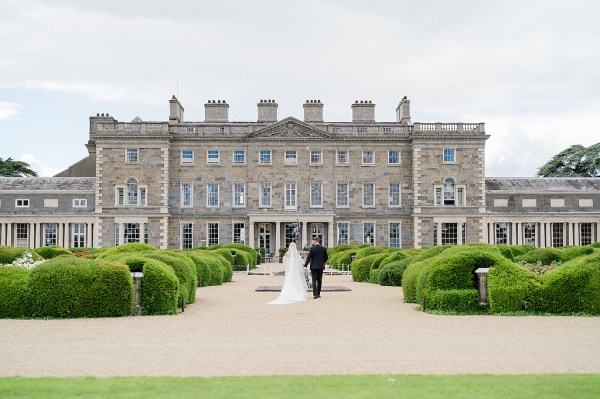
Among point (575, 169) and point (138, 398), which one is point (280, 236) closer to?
point (575, 169)

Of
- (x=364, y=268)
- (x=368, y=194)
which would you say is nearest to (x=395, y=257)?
(x=364, y=268)

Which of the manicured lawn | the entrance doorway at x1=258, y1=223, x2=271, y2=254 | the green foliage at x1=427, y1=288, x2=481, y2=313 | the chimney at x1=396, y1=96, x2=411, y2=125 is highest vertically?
the chimney at x1=396, y1=96, x2=411, y2=125

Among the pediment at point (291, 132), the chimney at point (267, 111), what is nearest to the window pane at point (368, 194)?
the pediment at point (291, 132)

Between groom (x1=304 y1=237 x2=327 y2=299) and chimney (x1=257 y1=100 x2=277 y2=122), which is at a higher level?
chimney (x1=257 y1=100 x2=277 y2=122)

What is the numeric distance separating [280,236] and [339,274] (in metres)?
18.2

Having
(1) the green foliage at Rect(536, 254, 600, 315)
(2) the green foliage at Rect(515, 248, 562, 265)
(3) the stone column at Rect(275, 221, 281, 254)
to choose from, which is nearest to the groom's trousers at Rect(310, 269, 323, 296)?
(1) the green foliage at Rect(536, 254, 600, 315)

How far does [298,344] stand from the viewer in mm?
9859

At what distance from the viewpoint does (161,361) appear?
8.50m

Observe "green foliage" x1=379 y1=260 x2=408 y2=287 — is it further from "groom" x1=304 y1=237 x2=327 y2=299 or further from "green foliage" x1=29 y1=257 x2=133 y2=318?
"green foliage" x1=29 y1=257 x2=133 y2=318

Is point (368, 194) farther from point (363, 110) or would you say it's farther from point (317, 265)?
point (317, 265)

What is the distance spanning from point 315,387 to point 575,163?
62466 millimetres

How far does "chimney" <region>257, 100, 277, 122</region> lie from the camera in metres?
52.0

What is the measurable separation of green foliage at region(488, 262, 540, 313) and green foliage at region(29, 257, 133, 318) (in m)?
6.62

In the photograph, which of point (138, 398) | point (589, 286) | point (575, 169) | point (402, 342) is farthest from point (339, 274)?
point (575, 169)
